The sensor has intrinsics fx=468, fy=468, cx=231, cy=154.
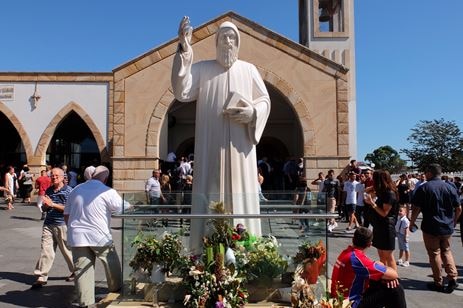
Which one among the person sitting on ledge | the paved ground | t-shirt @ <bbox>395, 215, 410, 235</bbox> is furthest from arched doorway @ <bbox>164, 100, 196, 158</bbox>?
the person sitting on ledge

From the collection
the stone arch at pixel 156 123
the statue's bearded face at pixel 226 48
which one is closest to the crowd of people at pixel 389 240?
the statue's bearded face at pixel 226 48

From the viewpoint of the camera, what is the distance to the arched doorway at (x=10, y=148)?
2359 centimetres

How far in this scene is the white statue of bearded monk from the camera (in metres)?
4.57

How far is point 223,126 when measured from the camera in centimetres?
471

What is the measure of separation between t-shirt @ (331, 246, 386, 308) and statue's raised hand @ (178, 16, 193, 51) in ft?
8.10

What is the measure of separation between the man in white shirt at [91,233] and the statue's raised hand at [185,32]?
74.2 inches

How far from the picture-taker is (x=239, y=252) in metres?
4.29

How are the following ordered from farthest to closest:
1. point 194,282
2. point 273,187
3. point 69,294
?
point 273,187 → point 69,294 → point 194,282

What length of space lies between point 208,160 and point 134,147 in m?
12.8

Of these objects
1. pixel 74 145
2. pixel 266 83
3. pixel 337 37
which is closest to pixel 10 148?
pixel 74 145

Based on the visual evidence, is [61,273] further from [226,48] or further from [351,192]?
[351,192]

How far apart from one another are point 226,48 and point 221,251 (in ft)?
6.83

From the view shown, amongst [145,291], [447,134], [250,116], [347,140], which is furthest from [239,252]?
[447,134]

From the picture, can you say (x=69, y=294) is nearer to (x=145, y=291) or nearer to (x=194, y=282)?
(x=145, y=291)
